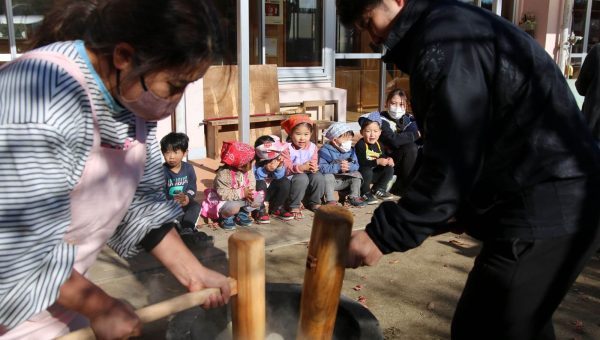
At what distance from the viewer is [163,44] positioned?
1.30 m

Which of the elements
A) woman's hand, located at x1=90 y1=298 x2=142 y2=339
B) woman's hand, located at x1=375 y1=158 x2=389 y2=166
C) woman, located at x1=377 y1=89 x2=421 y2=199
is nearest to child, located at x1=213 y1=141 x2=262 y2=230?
woman's hand, located at x1=375 y1=158 x2=389 y2=166

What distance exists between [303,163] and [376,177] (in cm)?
109

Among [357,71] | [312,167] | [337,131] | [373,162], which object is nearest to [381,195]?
[373,162]

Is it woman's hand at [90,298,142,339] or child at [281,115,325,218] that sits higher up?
woman's hand at [90,298,142,339]

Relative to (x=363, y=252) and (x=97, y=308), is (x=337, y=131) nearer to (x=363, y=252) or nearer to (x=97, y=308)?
(x=363, y=252)

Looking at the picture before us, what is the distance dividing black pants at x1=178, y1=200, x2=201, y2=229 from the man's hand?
10.4 ft

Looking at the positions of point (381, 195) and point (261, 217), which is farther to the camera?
point (381, 195)

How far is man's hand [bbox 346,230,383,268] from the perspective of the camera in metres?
1.89

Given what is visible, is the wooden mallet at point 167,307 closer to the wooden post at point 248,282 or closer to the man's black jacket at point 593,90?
the wooden post at point 248,282

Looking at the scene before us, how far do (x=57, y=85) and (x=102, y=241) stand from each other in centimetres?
52

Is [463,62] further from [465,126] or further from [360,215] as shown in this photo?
[360,215]

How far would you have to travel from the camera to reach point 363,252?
1894mm

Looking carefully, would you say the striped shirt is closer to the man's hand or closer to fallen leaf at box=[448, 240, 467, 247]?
the man's hand

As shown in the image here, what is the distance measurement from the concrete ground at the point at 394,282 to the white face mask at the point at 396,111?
6.92 feet
